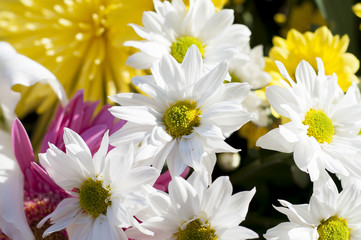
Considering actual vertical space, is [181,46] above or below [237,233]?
above

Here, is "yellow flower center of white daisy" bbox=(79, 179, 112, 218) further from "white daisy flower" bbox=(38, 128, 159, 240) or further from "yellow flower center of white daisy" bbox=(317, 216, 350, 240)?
"yellow flower center of white daisy" bbox=(317, 216, 350, 240)

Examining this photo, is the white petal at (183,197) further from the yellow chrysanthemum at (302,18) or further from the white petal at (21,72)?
the yellow chrysanthemum at (302,18)

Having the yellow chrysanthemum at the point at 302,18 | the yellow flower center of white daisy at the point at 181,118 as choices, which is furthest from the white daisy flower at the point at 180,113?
the yellow chrysanthemum at the point at 302,18

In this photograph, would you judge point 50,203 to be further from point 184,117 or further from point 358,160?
point 358,160

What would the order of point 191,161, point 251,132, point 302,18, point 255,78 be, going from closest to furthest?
1. point 191,161
2. point 255,78
3. point 251,132
4. point 302,18

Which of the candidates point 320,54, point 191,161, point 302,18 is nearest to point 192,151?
point 191,161

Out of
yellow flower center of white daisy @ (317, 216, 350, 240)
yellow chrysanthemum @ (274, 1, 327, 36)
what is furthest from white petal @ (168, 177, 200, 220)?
yellow chrysanthemum @ (274, 1, 327, 36)

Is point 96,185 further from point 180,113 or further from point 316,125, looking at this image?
point 316,125
